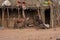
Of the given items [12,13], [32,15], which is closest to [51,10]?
[32,15]

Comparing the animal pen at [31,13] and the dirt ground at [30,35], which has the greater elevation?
the animal pen at [31,13]

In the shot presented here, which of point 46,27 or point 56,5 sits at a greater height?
point 56,5

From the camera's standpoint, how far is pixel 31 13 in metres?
25.2

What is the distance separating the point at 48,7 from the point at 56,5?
94cm

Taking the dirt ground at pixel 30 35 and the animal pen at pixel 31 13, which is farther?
the animal pen at pixel 31 13

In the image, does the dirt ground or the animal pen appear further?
the animal pen

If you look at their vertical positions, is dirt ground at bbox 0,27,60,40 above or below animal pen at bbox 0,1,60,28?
below

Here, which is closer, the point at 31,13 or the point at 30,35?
the point at 30,35

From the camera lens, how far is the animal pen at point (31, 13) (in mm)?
24141

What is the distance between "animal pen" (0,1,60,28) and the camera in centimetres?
2414

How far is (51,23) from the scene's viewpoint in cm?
2409

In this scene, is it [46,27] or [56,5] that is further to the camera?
[56,5]

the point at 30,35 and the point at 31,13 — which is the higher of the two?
the point at 31,13

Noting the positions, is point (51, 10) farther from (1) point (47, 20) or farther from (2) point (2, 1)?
(2) point (2, 1)
